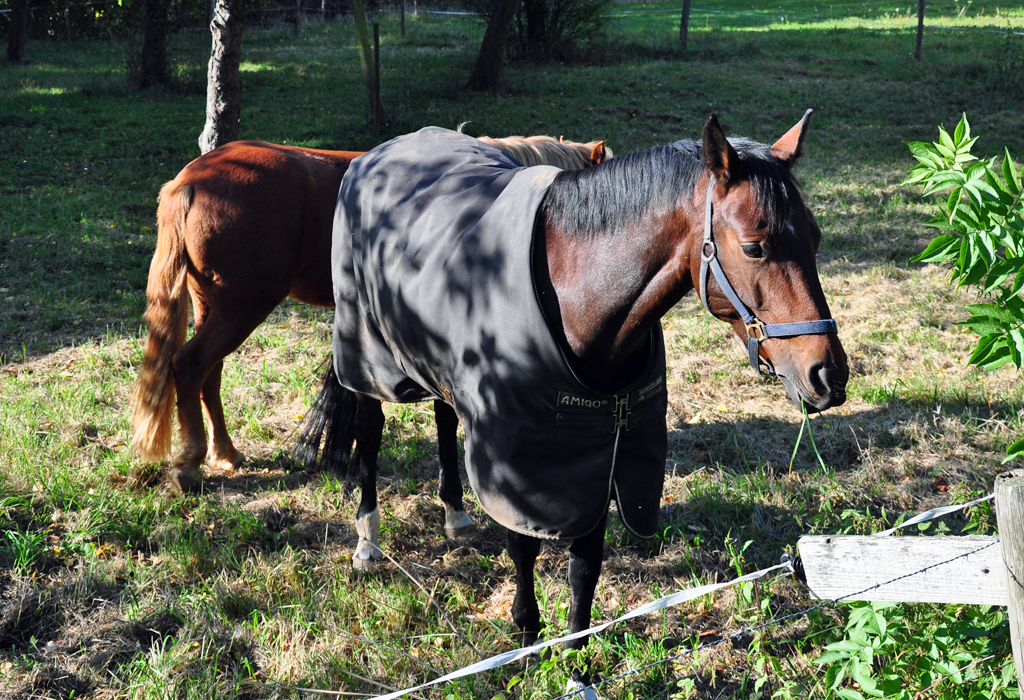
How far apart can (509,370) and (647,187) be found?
0.67m

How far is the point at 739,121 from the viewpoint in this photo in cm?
1159

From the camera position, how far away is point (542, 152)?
13.4 ft

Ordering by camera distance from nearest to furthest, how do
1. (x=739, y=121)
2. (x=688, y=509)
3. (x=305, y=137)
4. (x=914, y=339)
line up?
(x=688, y=509)
(x=914, y=339)
(x=305, y=137)
(x=739, y=121)

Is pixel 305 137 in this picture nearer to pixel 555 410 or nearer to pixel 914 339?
pixel 914 339

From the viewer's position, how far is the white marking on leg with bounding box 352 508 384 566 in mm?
3318

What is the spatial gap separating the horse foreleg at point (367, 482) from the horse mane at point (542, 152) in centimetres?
154

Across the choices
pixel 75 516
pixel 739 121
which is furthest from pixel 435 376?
pixel 739 121

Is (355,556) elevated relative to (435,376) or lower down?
lower down

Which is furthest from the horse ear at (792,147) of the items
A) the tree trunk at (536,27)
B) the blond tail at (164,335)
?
the tree trunk at (536,27)

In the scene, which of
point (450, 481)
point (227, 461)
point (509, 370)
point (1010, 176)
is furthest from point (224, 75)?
point (1010, 176)

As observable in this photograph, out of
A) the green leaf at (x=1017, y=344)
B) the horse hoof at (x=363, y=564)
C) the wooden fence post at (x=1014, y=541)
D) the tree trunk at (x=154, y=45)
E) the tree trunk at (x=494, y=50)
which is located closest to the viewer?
the wooden fence post at (x=1014, y=541)

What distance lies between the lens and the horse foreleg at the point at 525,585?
2.61 meters

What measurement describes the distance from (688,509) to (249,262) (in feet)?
8.44

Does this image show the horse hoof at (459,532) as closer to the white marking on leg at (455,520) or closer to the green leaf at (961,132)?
the white marking on leg at (455,520)
